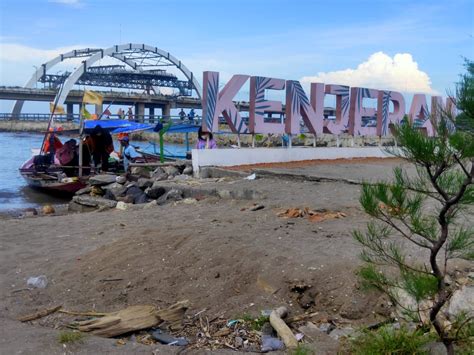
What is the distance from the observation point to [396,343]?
3.88m

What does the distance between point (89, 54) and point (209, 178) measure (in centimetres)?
5722

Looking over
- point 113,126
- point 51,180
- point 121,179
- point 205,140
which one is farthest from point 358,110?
point 51,180

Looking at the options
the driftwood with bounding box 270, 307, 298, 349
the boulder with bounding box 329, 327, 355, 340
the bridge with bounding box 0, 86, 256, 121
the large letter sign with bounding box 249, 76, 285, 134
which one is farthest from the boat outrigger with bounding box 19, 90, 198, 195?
the bridge with bounding box 0, 86, 256, 121

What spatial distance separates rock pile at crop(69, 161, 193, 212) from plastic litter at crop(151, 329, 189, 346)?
27.1ft

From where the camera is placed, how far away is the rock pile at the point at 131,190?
14.6m

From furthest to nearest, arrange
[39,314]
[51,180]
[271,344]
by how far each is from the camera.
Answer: [51,180]
[39,314]
[271,344]

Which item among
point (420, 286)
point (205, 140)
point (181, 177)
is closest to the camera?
point (420, 286)

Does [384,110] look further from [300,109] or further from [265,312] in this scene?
[265,312]

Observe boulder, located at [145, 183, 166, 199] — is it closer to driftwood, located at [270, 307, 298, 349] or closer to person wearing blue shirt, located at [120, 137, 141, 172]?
Answer: person wearing blue shirt, located at [120, 137, 141, 172]

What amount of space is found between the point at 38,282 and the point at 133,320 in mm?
1871

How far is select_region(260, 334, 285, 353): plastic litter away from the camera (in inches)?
181

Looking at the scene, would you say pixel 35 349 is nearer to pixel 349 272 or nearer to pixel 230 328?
pixel 230 328

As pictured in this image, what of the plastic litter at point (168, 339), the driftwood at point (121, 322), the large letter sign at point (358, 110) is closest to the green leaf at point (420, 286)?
the plastic litter at point (168, 339)

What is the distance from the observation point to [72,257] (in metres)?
7.47
